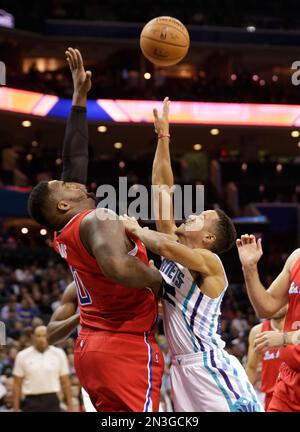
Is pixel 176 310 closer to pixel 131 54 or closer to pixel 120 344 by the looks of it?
pixel 120 344

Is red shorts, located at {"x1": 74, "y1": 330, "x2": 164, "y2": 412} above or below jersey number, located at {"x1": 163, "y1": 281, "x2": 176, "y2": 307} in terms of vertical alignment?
below

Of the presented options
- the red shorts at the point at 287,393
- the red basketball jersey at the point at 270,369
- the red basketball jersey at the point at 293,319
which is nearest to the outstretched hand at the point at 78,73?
the red basketball jersey at the point at 293,319

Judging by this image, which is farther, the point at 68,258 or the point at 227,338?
the point at 227,338

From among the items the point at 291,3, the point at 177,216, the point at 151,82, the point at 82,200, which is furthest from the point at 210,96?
the point at 82,200

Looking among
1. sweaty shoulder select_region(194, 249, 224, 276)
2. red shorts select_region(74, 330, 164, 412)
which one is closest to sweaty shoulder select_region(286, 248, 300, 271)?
sweaty shoulder select_region(194, 249, 224, 276)

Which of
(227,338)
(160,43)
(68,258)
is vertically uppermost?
(160,43)

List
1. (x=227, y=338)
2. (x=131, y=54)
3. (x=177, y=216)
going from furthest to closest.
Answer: (x=131, y=54) → (x=227, y=338) → (x=177, y=216)

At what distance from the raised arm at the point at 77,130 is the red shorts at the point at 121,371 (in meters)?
1.08

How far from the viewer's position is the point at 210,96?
903 inches

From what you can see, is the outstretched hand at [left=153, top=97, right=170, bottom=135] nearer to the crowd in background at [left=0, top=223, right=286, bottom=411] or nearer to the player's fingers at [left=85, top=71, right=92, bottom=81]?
the player's fingers at [left=85, top=71, right=92, bottom=81]

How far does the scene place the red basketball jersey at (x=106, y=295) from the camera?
473 cm

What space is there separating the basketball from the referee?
15.1ft

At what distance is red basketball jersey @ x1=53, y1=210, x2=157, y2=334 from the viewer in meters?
4.73

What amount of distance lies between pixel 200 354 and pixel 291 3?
75.8 feet
